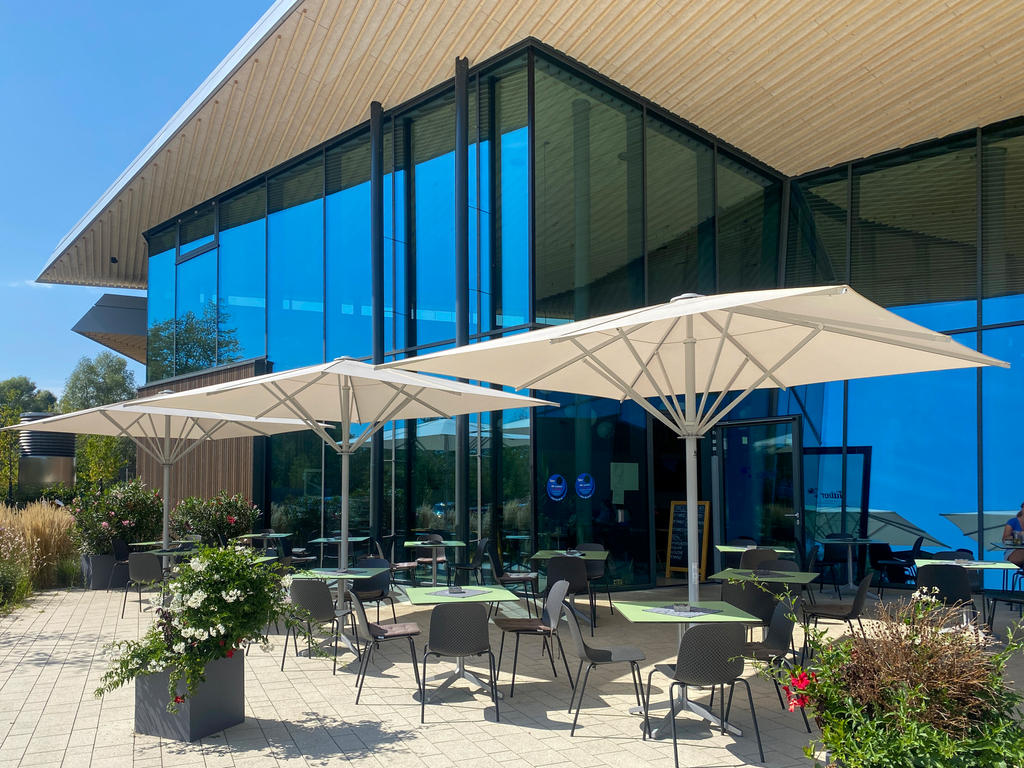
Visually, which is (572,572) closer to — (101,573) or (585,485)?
(585,485)

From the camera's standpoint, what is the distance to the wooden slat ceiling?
970 cm

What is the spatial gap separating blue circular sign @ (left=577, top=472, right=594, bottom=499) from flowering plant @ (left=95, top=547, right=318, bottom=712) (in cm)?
617

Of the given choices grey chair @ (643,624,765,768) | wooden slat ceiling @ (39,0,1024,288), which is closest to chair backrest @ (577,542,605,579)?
grey chair @ (643,624,765,768)

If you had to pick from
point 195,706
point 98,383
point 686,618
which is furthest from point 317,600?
point 98,383

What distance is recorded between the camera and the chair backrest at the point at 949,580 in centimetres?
771

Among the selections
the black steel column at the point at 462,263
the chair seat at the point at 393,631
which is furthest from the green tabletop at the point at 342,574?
the black steel column at the point at 462,263

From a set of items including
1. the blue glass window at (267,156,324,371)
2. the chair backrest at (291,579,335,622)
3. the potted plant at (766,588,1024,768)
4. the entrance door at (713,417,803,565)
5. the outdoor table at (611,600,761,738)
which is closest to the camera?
the potted plant at (766,588,1024,768)

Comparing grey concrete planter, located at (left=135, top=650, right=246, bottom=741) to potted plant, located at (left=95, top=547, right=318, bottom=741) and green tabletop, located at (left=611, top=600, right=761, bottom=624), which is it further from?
green tabletop, located at (left=611, top=600, right=761, bottom=624)

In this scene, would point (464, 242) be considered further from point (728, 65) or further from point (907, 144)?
point (907, 144)

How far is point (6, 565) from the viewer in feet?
34.3

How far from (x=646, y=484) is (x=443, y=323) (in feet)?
12.1

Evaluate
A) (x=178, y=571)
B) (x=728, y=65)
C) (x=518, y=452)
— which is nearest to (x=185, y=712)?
(x=178, y=571)

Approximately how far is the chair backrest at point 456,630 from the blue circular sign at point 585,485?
5.24m

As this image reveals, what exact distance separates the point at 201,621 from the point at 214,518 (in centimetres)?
981
